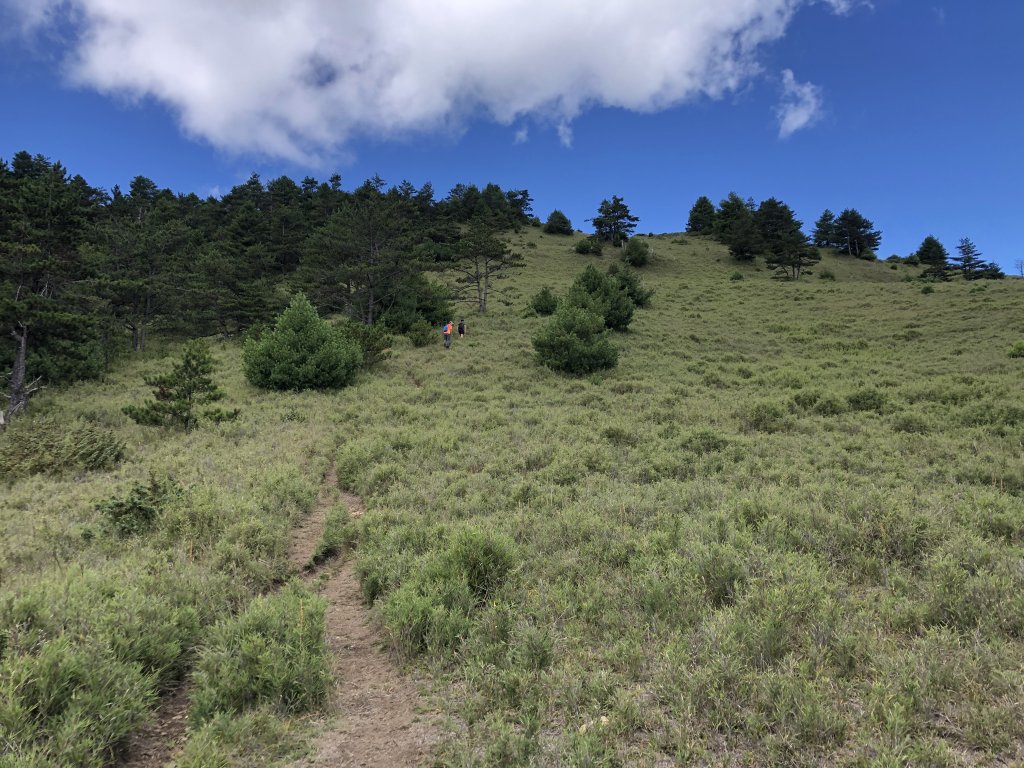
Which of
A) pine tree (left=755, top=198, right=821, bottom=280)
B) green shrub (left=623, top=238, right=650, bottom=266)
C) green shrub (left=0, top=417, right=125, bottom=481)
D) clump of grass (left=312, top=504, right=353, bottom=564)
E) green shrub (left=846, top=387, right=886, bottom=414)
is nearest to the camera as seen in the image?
clump of grass (left=312, top=504, right=353, bottom=564)

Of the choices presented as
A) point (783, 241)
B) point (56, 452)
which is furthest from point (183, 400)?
point (783, 241)

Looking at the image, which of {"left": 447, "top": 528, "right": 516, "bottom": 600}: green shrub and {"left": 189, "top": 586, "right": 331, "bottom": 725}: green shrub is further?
{"left": 447, "top": 528, "right": 516, "bottom": 600}: green shrub

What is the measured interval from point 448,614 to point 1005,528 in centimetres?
762

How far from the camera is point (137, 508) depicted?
7781 millimetres

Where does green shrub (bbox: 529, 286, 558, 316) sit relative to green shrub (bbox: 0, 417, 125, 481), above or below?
above

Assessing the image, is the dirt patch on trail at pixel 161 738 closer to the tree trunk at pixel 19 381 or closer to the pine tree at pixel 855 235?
the tree trunk at pixel 19 381

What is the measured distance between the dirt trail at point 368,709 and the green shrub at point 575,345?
18.2 meters

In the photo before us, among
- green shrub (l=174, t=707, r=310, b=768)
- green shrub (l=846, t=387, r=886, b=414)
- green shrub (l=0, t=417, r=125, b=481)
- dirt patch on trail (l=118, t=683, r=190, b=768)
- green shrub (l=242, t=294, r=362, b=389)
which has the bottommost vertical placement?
dirt patch on trail (l=118, t=683, r=190, b=768)

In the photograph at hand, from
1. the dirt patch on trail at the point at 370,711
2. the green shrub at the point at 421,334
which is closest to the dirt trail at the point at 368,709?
the dirt patch on trail at the point at 370,711

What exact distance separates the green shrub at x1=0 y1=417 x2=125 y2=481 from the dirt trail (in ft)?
32.8

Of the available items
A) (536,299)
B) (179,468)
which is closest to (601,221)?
(536,299)

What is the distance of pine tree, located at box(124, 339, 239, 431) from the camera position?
15.1 m

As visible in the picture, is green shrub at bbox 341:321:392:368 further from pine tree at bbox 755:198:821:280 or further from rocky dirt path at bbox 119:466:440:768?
pine tree at bbox 755:198:821:280

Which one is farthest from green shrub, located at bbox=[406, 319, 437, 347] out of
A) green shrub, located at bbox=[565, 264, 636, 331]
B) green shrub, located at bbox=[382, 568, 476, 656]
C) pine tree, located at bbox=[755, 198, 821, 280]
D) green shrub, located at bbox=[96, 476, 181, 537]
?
pine tree, located at bbox=[755, 198, 821, 280]
